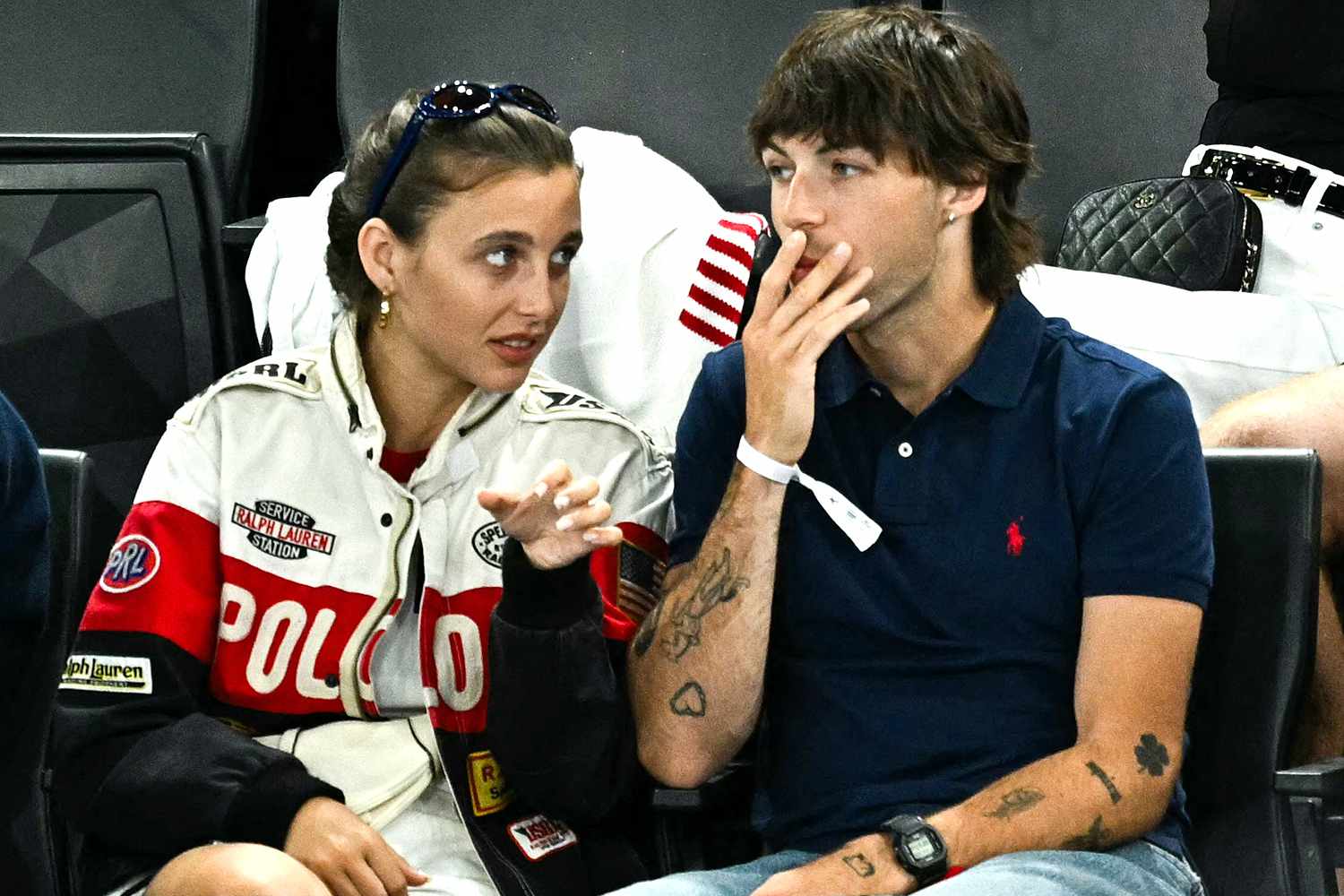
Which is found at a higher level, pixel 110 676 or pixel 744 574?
pixel 744 574

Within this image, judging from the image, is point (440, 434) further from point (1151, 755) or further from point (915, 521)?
point (1151, 755)

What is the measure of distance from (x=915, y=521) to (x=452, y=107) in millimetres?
657

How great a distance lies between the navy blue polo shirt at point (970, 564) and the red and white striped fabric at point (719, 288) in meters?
0.60

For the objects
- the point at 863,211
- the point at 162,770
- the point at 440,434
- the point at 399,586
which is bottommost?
the point at 162,770

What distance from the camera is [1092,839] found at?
1513 mm

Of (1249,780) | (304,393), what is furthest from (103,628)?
(1249,780)

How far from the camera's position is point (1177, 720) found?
1.56 meters

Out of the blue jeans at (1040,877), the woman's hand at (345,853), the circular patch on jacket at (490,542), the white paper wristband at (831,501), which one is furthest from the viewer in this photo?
the circular patch on jacket at (490,542)

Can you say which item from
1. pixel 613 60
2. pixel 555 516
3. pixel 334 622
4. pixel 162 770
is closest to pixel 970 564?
pixel 555 516

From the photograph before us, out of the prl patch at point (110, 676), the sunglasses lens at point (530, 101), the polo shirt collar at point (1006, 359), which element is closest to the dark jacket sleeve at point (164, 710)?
the prl patch at point (110, 676)

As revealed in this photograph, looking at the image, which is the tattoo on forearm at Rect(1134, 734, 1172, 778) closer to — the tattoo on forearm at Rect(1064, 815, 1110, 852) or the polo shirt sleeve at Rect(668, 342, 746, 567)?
the tattoo on forearm at Rect(1064, 815, 1110, 852)

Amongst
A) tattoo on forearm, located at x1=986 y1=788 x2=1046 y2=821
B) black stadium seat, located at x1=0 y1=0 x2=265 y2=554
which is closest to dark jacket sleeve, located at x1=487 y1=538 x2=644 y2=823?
tattoo on forearm, located at x1=986 y1=788 x2=1046 y2=821

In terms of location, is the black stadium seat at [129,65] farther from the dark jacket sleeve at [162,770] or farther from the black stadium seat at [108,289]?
the dark jacket sleeve at [162,770]

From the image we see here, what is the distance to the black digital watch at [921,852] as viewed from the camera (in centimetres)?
149
